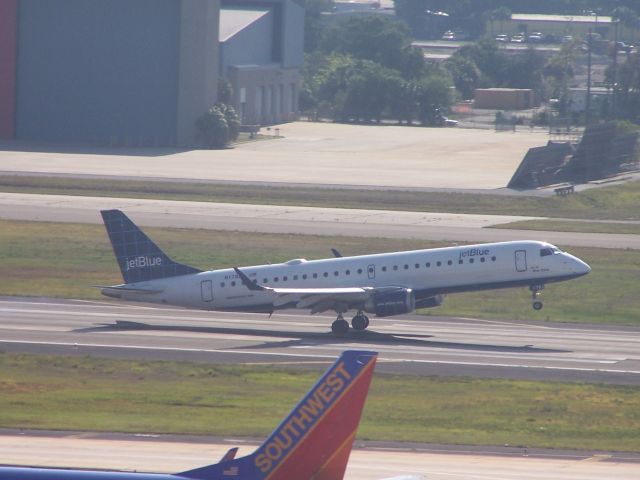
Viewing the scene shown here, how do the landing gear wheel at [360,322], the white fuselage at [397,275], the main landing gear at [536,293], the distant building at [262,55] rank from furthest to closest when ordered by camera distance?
the distant building at [262,55] → the main landing gear at [536,293] → the landing gear wheel at [360,322] → the white fuselage at [397,275]

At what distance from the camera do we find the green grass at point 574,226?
84.4m

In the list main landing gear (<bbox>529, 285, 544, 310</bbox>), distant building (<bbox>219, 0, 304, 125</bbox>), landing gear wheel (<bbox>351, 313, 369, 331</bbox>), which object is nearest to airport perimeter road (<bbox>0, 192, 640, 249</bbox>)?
main landing gear (<bbox>529, 285, 544, 310</bbox>)

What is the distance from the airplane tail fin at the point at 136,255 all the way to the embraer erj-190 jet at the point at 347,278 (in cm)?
4

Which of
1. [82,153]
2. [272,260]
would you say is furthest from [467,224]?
[82,153]

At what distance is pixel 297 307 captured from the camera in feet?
176

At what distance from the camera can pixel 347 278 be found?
2131 inches

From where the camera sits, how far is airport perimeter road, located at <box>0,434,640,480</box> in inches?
1152

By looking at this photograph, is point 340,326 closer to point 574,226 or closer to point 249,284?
point 249,284

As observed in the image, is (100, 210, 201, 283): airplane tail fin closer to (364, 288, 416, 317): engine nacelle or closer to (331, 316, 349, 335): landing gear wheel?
(331, 316, 349, 335): landing gear wheel

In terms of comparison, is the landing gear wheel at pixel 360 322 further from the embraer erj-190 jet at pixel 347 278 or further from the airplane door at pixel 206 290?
the airplane door at pixel 206 290

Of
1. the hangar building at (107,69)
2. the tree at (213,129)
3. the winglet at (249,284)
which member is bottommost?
the winglet at (249,284)

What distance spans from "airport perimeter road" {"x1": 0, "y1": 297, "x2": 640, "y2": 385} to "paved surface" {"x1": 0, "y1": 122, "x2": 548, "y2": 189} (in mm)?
55875

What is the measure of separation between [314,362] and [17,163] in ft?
261

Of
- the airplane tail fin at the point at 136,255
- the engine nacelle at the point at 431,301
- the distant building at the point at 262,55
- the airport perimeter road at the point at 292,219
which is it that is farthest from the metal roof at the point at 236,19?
the engine nacelle at the point at 431,301
